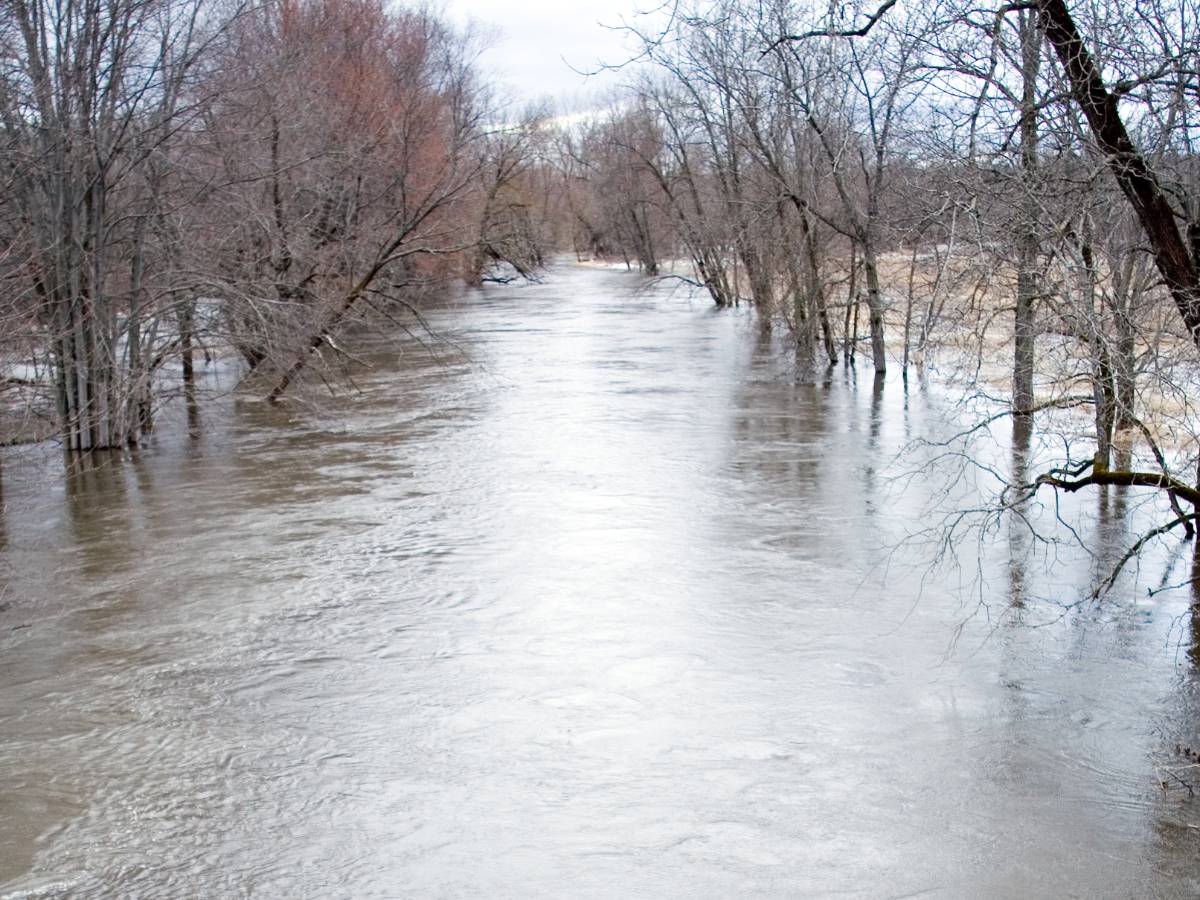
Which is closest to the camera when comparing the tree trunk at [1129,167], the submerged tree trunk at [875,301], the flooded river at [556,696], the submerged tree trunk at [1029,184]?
the flooded river at [556,696]

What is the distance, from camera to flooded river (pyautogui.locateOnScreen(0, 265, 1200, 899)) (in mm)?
6605

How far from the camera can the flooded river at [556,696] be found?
6.61 metres

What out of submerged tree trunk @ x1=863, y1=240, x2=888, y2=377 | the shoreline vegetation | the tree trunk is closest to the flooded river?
the shoreline vegetation

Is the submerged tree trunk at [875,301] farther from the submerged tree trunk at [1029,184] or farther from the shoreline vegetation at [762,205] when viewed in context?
the submerged tree trunk at [1029,184]

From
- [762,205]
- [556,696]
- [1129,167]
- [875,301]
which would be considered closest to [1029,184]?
[1129,167]

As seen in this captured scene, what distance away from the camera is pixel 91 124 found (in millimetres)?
15781

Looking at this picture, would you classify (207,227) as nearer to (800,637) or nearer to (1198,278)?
(800,637)

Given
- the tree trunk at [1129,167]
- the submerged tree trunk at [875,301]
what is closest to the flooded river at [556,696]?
the tree trunk at [1129,167]

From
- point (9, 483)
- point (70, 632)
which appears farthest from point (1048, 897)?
point (9, 483)

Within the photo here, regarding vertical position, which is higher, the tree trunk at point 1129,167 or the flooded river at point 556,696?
the tree trunk at point 1129,167

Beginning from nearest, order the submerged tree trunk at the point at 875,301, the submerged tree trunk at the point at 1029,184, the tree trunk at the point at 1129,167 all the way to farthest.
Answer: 1. the submerged tree trunk at the point at 1029,184
2. the tree trunk at the point at 1129,167
3. the submerged tree trunk at the point at 875,301

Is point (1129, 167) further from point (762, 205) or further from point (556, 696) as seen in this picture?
point (762, 205)

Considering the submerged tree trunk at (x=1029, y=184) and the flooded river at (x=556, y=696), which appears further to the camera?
the submerged tree trunk at (x=1029, y=184)

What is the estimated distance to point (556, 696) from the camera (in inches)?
342
